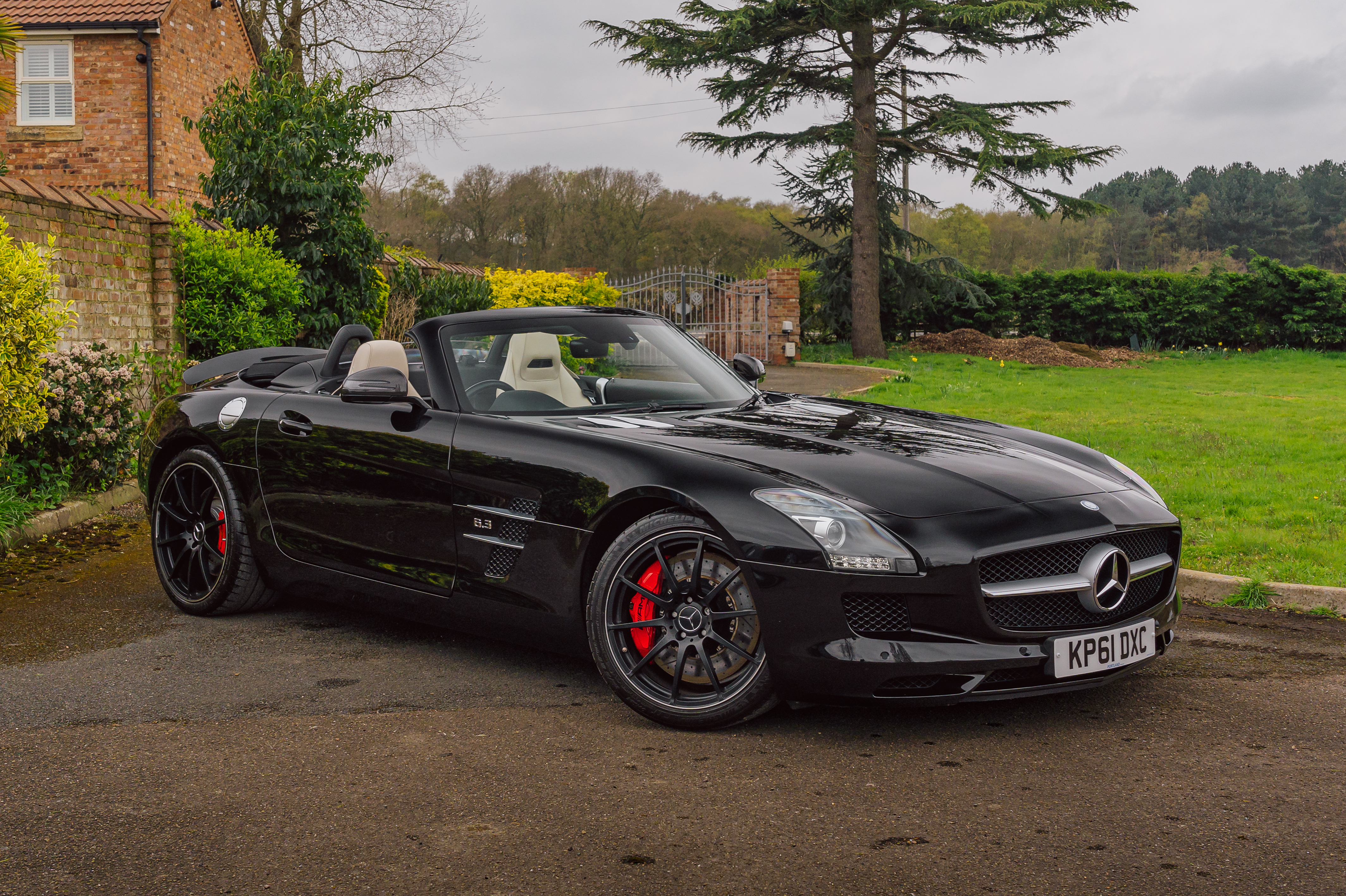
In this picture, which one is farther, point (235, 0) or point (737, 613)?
point (235, 0)

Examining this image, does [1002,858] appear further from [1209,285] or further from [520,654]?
[1209,285]

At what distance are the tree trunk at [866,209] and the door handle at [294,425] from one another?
2128cm

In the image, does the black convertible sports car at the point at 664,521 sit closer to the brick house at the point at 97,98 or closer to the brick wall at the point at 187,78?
the brick wall at the point at 187,78

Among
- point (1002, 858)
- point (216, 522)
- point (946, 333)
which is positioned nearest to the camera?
point (1002, 858)

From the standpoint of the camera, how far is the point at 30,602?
234 inches

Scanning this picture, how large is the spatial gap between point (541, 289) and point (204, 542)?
40.4 feet

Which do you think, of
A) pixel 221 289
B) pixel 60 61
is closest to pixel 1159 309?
pixel 221 289

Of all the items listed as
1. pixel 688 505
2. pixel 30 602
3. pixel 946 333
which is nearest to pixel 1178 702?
pixel 688 505

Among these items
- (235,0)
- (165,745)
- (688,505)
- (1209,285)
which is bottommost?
(165,745)

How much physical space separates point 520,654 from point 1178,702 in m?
2.49

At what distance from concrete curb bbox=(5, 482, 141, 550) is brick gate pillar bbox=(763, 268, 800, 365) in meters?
17.4

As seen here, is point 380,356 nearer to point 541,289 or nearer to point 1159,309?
point 541,289

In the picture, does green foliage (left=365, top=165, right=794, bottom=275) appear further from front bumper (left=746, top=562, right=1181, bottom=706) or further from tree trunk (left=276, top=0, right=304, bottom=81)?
front bumper (left=746, top=562, right=1181, bottom=706)

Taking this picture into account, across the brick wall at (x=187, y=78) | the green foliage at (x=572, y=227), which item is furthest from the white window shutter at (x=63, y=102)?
the green foliage at (x=572, y=227)
